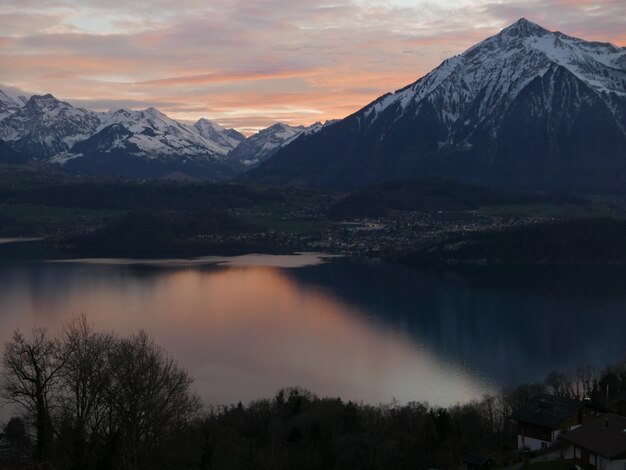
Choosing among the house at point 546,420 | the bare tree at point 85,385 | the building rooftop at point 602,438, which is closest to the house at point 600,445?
the building rooftop at point 602,438

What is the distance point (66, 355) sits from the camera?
60.1 feet

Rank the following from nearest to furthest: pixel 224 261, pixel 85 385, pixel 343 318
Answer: pixel 85 385 → pixel 343 318 → pixel 224 261

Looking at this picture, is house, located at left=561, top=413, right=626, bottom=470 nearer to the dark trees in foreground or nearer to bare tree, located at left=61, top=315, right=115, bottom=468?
the dark trees in foreground

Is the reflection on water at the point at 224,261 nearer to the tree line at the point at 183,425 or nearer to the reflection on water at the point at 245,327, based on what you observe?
the reflection on water at the point at 245,327

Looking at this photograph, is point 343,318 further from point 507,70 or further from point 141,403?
point 507,70

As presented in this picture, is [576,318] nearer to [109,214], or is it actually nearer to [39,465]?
[39,465]

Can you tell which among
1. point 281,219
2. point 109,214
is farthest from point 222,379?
point 109,214

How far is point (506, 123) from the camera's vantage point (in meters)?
178

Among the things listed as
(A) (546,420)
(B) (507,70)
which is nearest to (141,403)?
(A) (546,420)

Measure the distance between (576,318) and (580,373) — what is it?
18835 millimetres

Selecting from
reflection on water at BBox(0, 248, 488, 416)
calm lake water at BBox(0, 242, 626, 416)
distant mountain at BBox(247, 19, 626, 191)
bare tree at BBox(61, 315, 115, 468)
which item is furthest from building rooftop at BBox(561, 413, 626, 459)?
distant mountain at BBox(247, 19, 626, 191)

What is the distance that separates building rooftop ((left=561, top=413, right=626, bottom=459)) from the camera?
1847cm

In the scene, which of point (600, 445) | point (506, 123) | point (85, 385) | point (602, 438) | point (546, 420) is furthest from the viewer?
point (506, 123)

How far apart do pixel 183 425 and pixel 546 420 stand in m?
9.64
